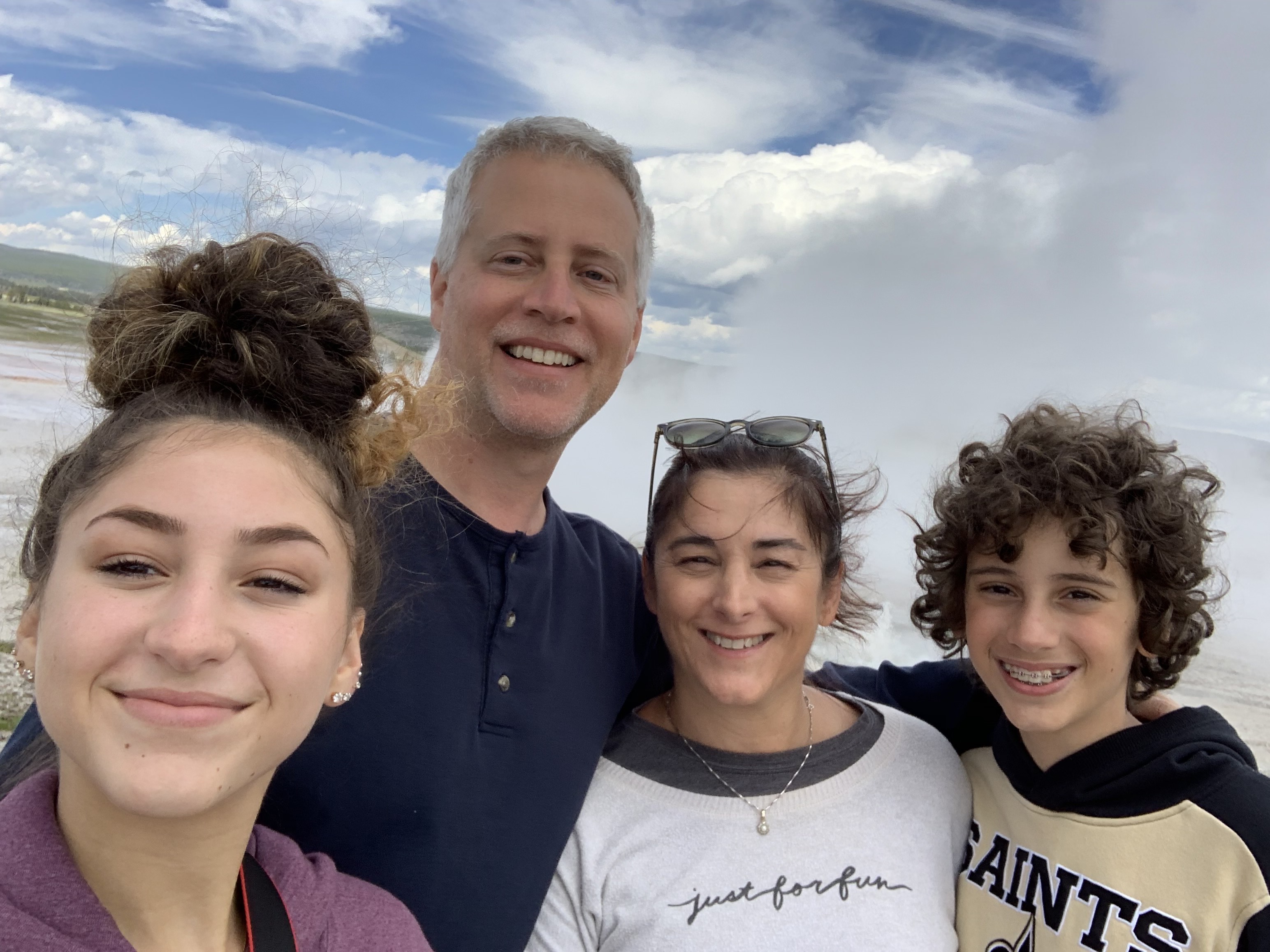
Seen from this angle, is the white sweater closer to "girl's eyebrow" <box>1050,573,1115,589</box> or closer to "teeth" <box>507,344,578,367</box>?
"girl's eyebrow" <box>1050,573,1115,589</box>

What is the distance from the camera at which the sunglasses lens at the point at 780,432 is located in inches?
104

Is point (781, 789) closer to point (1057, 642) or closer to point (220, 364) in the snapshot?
point (1057, 642)

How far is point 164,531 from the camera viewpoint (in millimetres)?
1463

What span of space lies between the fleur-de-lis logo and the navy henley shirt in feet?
3.80

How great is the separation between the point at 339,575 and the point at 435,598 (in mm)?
648

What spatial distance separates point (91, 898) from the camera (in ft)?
4.62

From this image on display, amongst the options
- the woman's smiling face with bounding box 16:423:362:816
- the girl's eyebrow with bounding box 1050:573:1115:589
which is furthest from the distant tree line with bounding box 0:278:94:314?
the girl's eyebrow with bounding box 1050:573:1115:589

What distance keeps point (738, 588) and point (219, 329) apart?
1.45m

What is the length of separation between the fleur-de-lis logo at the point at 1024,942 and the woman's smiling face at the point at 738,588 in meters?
0.84

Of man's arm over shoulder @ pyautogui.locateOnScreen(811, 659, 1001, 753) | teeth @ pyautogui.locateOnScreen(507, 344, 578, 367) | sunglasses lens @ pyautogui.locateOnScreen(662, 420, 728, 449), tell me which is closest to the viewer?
sunglasses lens @ pyautogui.locateOnScreen(662, 420, 728, 449)

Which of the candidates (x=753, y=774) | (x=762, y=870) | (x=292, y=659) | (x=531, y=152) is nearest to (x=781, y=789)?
(x=753, y=774)

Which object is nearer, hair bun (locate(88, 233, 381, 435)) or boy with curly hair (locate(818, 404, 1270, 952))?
hair bun (locate(88, 233, 381, 435))

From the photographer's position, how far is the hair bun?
1.73m

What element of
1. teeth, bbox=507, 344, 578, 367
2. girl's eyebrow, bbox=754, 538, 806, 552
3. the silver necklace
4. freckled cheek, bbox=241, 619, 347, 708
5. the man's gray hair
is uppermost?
the man's gray hair
